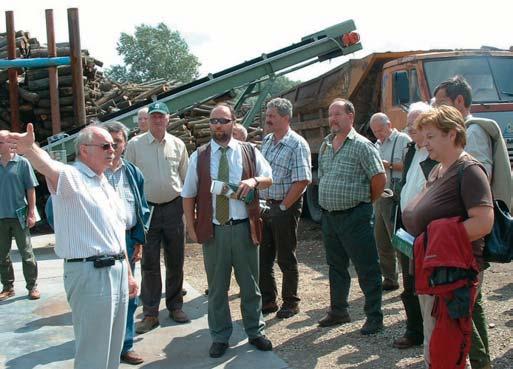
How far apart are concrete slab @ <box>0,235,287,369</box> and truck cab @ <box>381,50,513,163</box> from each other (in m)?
4.15

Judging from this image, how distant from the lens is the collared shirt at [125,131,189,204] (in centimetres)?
554

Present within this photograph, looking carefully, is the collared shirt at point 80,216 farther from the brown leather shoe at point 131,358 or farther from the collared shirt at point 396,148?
the collared shirt at point 396,148

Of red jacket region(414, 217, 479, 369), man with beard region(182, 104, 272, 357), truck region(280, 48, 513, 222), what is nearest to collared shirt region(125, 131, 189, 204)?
man with beard region(182, 104, 272, 357)

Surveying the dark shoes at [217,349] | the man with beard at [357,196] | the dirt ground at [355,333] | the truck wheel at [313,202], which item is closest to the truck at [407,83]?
the truck wheel at [313,202]

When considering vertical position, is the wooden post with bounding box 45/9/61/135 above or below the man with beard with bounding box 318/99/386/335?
above

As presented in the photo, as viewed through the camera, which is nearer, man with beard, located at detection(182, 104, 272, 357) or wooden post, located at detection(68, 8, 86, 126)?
man with beard, located at detection(182, 104, 272, 357)

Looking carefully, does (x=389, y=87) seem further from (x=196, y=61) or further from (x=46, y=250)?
(x=196, y=61)

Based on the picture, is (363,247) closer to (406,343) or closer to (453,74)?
(406,343)

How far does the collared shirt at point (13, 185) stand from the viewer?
6492 mm

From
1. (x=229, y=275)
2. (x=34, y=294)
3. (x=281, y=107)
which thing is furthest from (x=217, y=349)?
(x=34, y=294)

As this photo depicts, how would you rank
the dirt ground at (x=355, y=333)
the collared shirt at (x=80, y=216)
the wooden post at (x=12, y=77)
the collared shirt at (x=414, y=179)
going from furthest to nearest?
1. the wooden post at (x=12, y=77)
2. the dirt ground at (x=355, y=333)
3. the collared shirt at (x=414, y=179)
4. the collared shirt at (x=80, y=216)

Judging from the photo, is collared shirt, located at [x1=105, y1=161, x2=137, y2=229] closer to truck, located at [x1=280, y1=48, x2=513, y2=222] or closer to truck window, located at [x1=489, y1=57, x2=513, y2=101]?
truck, located at [x1=280, y1=48, x2=513, y2=222]

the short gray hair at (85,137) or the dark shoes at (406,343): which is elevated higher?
the short gray hair at (85,137)

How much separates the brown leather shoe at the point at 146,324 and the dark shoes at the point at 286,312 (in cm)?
116
